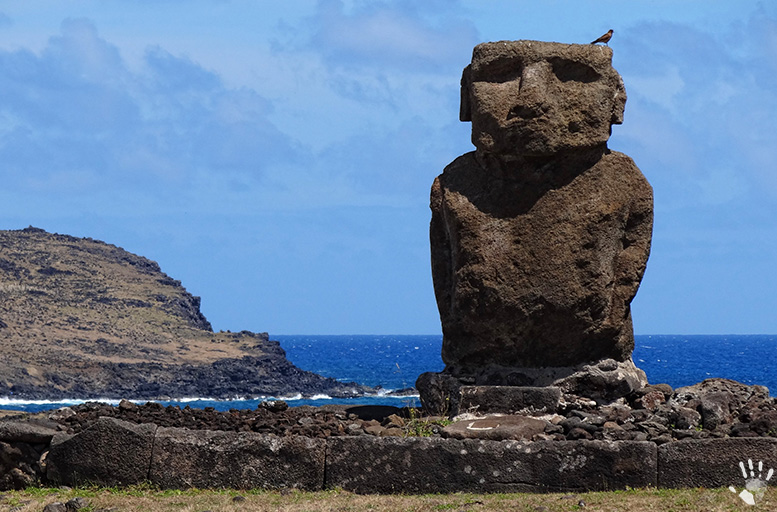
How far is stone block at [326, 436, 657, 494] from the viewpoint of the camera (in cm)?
921

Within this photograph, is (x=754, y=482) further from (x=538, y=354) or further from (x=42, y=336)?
(x=42, y=336)

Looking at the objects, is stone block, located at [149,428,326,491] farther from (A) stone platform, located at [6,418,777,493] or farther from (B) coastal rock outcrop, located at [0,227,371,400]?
(B) coastal rock outcrop, located at [0,227,371,400]

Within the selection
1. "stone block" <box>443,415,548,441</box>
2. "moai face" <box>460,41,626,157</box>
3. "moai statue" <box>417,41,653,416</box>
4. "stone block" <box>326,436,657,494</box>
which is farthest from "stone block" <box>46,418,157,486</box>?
"moai face" <box>460,41,626,157</box>

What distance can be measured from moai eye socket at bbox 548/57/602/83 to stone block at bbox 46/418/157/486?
608 centimetres

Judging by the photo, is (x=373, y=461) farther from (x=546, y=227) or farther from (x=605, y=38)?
(x=605, y=38)

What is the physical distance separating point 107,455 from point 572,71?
672cm

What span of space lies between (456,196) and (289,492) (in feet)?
14.6

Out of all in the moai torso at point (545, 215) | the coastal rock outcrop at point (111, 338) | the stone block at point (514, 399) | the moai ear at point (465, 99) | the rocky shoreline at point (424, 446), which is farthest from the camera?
the coastal rock outcrop at point (111, 338)

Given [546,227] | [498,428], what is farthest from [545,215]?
[498,428]

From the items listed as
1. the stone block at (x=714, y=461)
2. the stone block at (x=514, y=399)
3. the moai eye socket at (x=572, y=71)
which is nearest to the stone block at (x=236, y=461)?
the stone block at (x=514, y=399)

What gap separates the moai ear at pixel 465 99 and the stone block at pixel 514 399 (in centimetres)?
339

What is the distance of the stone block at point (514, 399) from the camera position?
11.4 meters

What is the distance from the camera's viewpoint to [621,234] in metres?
12.3

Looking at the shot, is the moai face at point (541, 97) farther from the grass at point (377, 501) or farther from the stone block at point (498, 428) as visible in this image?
the grass at point (377, 501)
